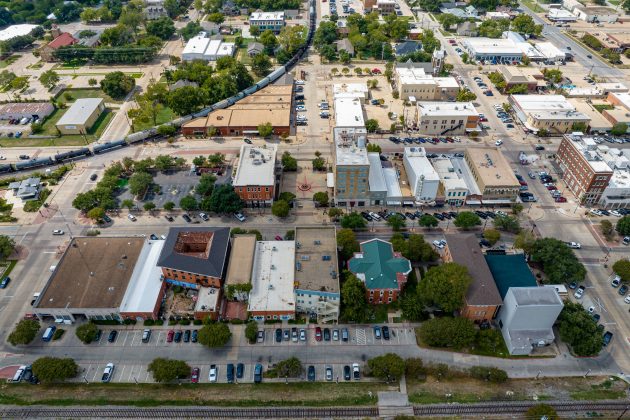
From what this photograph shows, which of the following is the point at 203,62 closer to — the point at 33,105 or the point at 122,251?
the point at 33,105

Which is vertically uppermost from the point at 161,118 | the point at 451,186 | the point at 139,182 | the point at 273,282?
the point at 451,186

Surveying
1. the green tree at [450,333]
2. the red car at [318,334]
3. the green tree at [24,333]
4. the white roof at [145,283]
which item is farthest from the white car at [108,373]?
the green tree at [450,333]

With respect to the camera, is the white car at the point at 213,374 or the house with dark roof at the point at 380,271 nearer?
the white car at the point at 213,374

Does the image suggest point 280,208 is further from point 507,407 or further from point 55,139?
point 55,139

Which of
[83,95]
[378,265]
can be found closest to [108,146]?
[83,95]

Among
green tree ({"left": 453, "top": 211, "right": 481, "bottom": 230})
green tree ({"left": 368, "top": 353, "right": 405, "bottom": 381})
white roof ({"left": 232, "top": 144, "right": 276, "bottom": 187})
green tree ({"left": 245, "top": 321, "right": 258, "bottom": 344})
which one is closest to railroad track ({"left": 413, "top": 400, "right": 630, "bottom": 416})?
green tree ({"left": 368, "top": 353, "right": 405, "bottom": 381})

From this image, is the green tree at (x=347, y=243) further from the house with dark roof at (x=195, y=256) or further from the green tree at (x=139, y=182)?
the green tree at (x=139, y=182)
